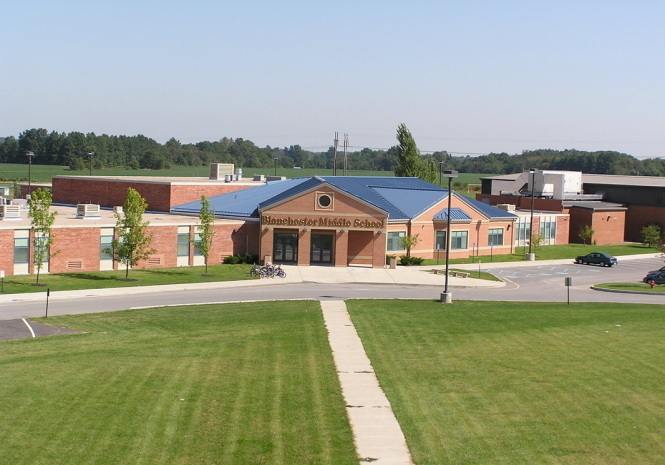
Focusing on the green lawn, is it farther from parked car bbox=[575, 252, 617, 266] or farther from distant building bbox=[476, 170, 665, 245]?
distant building bbox=[476, 170, 665, 245]

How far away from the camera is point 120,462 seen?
1791cm

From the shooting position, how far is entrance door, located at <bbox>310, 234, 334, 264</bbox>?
65.2 m

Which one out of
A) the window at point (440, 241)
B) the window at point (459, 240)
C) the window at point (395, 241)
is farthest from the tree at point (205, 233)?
the window at point (459, 240)

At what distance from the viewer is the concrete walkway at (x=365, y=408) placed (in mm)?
19031

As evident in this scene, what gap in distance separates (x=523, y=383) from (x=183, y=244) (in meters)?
39.3

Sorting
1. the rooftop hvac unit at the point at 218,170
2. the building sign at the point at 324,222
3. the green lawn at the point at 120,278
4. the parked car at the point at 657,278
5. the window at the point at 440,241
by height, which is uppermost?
the rooftop hvac unit at the point at 218,170

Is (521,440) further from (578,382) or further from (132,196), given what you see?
(132,196)

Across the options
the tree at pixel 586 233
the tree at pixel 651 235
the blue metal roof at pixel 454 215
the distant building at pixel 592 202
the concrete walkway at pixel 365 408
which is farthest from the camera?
the distant building at pixel 592 202

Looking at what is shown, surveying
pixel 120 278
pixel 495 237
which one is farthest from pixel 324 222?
pixel 495 237

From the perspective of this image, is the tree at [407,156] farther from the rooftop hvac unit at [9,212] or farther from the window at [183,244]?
the rooftop hvac unit at [9,212]

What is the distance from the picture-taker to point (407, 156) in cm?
10869

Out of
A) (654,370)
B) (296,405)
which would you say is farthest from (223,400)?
(654,370)

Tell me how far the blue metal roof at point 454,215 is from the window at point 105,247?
88.7ft

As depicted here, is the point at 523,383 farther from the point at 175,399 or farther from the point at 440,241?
the point at 440,241
